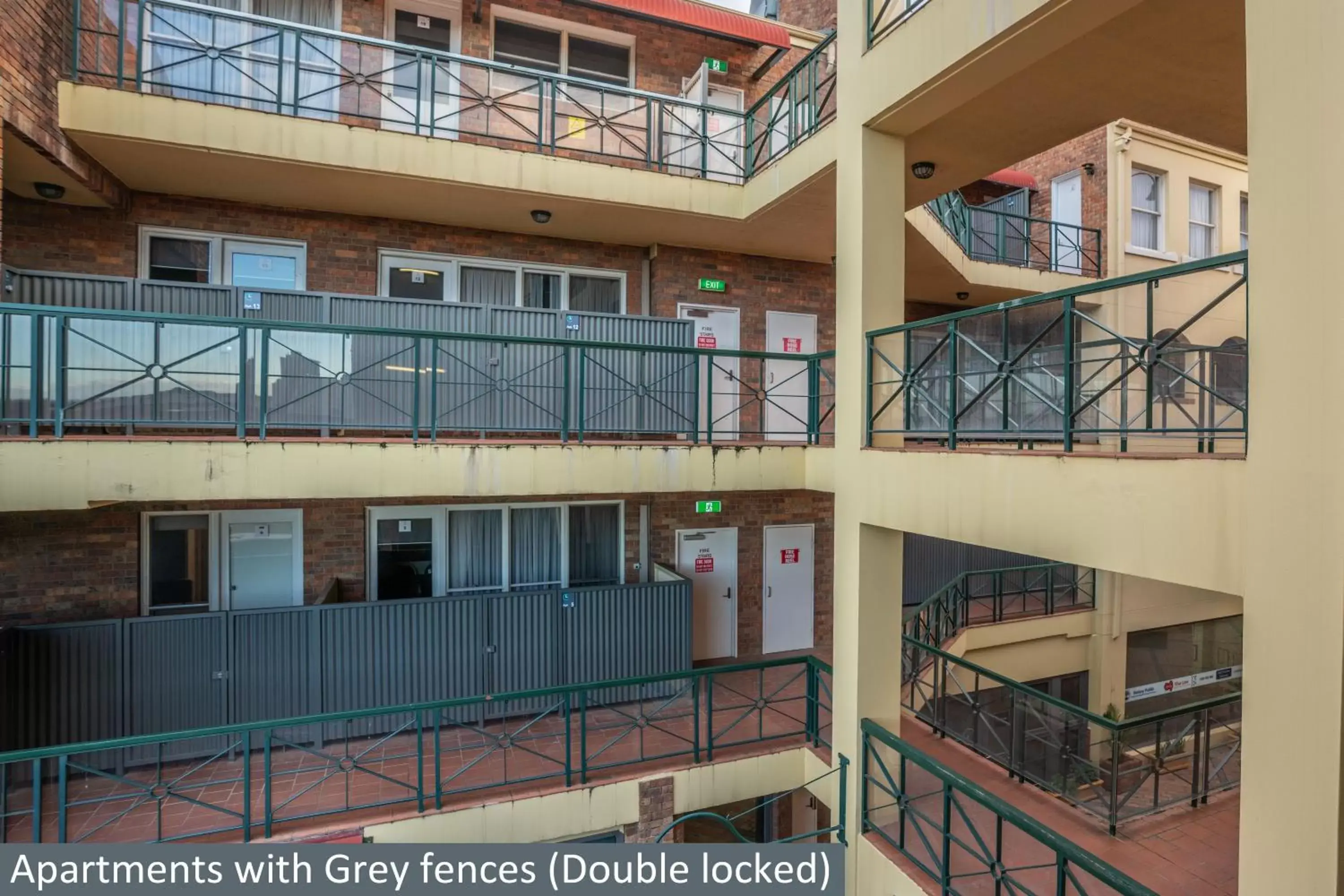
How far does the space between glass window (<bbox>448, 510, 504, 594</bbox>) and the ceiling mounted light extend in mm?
4808

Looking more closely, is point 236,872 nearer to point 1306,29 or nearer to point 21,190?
point 21,190

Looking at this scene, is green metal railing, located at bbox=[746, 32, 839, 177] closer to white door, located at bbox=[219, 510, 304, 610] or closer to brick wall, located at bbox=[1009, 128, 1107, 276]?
brick wall, located at bbox=[1009, 128, 1107, 276]

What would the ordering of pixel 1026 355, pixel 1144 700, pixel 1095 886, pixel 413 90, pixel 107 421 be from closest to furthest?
pixel 1026 355 → pixel 1095 886 → pixel 107 421 → pixel 413 90 → pixel 1144 700

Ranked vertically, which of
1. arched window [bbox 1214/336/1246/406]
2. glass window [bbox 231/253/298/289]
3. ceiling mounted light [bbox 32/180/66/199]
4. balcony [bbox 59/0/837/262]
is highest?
balcony [bbox 59/0/837/262]

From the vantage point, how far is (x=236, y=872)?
4.94 m

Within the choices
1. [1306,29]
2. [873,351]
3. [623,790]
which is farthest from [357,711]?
[1306,29]

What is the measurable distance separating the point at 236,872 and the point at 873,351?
618 cm

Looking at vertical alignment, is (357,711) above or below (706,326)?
below

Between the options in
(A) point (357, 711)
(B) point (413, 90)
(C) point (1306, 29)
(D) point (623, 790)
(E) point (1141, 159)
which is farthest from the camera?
(E) point (1141, 159)

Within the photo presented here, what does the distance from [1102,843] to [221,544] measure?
871 cm

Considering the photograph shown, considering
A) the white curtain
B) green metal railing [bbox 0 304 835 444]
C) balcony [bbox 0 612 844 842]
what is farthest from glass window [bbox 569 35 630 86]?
the white curtain

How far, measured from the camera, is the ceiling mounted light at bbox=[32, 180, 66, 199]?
6359mm

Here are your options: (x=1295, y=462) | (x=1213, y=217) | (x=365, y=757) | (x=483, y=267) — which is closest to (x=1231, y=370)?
(x=1295, y=462)

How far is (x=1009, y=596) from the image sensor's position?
38.0 feet
